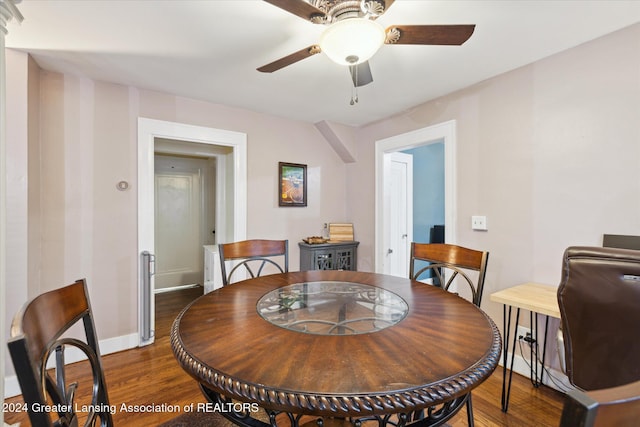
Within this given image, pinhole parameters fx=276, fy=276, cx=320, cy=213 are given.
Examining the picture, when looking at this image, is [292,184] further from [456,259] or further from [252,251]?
[456,259]

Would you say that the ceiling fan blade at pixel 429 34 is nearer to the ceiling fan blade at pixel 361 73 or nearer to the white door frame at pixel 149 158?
the ceiling fan blade at pixel 361 73

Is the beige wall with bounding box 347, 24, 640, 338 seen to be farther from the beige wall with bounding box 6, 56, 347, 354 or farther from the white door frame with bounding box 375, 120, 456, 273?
the beige wall with bounding box 6, 56, 347, 354

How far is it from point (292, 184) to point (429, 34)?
234 cm

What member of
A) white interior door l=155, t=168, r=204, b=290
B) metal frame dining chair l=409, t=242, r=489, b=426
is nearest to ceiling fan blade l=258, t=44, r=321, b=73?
metal frame dining chair l=409, t=242, r=489, b=426

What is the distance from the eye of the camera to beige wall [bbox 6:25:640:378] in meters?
1.72

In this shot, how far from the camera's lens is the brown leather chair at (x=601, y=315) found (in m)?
0.96

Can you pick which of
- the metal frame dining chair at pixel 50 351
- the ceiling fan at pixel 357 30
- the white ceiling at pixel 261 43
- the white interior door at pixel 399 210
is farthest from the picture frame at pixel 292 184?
the metal frame dining chair at pixel 50 351

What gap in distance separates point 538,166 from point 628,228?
626 millimetres

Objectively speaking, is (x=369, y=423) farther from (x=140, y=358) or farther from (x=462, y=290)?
(x=140, y=358)

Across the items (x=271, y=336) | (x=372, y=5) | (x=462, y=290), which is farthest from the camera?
(x=462, y=290)

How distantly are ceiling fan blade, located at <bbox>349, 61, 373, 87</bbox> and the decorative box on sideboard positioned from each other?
2.03 m

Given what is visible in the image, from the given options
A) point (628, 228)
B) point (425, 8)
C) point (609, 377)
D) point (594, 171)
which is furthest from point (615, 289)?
point (425, 8)

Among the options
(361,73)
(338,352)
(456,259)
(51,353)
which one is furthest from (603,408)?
(361,73)

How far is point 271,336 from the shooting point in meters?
0.95
